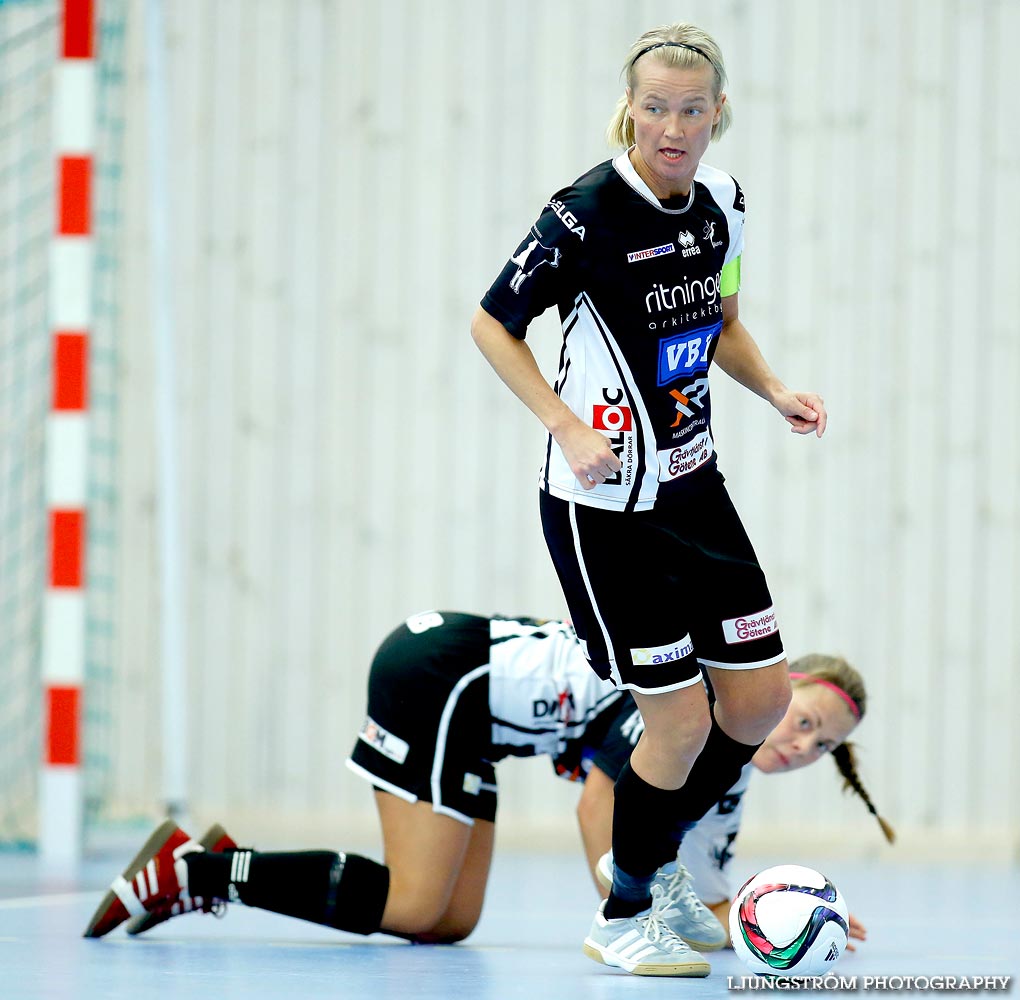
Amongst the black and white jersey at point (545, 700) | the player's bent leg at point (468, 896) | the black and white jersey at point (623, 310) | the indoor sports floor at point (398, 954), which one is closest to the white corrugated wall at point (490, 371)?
the indoor sports floor at point (398, 954)

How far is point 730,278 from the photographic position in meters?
2.92

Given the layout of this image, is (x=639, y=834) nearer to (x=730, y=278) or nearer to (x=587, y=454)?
(x=587, y=454)

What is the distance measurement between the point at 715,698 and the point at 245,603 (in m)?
3.66

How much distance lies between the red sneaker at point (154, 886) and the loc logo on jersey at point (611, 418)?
1249mm

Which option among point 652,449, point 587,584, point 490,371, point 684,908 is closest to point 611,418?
point 652,449

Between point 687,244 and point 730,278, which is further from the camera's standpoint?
point 730,278

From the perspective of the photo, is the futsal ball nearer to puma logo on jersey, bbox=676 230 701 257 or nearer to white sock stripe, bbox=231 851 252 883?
white sock stripe, bbox=231 851 252 883

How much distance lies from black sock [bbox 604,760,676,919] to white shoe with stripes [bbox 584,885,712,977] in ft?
0.15

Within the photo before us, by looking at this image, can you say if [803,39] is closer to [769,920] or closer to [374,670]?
[374,670]

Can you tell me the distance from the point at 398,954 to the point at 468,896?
1.05 ft

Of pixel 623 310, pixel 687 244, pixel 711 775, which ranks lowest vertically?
pixel 711 775

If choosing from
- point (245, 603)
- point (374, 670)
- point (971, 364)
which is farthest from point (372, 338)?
point (374, 670)

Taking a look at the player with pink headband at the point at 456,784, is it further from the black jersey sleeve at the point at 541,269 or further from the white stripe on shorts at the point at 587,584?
the black jersey sleeve at the point at 541,269

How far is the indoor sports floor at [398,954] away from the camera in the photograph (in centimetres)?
255
